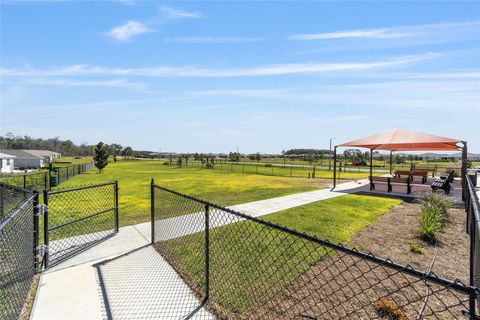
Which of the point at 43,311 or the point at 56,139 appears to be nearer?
the point at 43,311

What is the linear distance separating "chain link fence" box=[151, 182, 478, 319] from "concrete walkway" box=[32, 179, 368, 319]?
0.71ft

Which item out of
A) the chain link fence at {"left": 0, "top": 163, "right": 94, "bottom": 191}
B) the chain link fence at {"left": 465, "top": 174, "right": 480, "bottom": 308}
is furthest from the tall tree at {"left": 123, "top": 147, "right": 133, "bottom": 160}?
the chain link fence at {"left": 465, "top": 174, "right": 480, "bottom": 308}

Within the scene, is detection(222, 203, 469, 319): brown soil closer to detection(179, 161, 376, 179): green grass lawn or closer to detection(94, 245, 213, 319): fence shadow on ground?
detection(94, 245, 213, 319): fence shadow on ground

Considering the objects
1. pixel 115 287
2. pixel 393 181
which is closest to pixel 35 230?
pixel 115 287

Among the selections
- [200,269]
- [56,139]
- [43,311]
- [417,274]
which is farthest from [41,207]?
[56,139]

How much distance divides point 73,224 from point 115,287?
4437mm

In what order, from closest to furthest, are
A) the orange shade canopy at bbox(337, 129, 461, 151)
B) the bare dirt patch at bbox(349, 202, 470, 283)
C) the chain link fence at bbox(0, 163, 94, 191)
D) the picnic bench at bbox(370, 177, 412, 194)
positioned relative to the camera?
the bare dirt patch at bbox(349, 202, 470, 283) → the chain link fence at bbox(0, 163, 94, 191) → the orange shade canopy at bbox(337, 129, 461, 151) → the picnic bench at bbox(370, 177, 412, 194)

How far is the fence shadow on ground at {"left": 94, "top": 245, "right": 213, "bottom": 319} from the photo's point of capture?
12.3ft

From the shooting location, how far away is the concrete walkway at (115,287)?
12.3 feet

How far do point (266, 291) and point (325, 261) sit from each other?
63.8 inches

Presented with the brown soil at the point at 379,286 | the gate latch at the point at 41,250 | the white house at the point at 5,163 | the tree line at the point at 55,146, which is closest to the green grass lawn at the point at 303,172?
the brown soil at the point at 379,286

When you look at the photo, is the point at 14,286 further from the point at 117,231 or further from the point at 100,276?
the point at 117,231

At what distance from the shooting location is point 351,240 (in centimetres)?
690

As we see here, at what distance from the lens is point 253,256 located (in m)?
5.68
